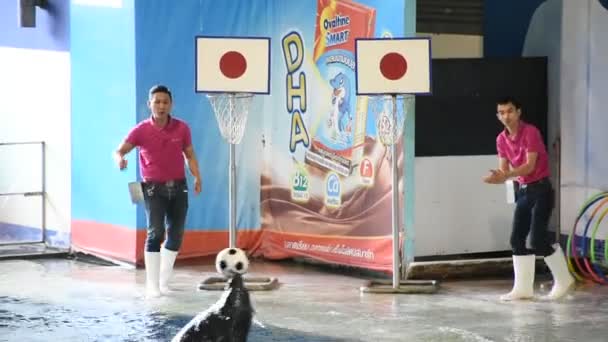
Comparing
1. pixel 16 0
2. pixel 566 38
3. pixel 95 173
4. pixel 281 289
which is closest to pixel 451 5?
pixel 566 38

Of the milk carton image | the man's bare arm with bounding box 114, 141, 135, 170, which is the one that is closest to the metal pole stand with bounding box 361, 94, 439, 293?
the milk carton image

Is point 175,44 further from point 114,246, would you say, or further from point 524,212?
point 524,212

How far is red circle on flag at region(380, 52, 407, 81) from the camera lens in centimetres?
951

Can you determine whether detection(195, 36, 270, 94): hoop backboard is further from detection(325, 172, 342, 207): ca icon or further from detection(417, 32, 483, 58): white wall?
detection(417, 32, 483, 58): white wall

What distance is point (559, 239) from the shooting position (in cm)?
A: 1100

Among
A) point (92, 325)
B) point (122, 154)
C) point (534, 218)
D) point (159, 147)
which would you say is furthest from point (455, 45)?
point (92, 325)

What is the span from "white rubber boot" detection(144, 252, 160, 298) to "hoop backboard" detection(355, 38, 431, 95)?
6.95 ft

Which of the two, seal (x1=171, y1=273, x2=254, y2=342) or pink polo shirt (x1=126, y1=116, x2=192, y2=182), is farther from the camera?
pink polo shirt (x1=126, y1=116, x2=192, y2=182)

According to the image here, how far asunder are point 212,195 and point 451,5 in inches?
117

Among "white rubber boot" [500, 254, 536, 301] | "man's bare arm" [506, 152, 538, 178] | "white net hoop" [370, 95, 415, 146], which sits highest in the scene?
"white net hoop" [370, 95, 415, 146]

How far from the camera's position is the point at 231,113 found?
10.2 m

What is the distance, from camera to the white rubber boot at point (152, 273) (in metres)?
9.55

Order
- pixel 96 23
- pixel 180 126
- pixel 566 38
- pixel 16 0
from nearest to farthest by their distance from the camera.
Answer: pixel 180 126 < pixel 566 38 < pixel 96 23 < pixel 16 0

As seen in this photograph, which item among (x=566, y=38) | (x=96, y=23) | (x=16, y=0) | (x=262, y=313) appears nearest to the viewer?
(x=262, y=313)
